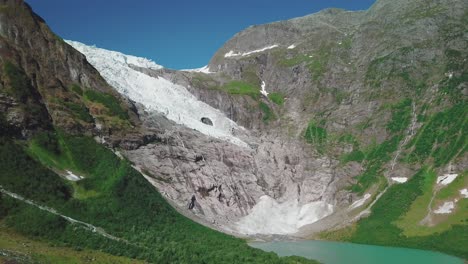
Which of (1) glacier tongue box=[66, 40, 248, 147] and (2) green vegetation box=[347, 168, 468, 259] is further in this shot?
(1) glacier tongue box=[66, 40, 248, 147]

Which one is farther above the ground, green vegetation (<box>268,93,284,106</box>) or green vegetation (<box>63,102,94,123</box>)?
green vegetation (<box>268,93,284,106</box>)

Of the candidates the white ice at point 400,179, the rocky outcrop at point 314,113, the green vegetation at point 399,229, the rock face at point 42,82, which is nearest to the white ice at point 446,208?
the green vegetation at point 399,229

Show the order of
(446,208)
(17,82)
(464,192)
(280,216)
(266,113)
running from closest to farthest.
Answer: (17,82)
(446,208)
(464,192)
(280,216)
(266,113)

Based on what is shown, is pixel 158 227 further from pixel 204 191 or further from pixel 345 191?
pixel 345 191

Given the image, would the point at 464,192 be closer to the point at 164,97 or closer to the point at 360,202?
the point at 360,202

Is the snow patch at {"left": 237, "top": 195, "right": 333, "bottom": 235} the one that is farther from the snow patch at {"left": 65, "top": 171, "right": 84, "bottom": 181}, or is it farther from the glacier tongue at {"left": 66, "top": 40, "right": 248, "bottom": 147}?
the snow patch at {"left": 65, "top": 171, "right": 84, "bottom": 181}

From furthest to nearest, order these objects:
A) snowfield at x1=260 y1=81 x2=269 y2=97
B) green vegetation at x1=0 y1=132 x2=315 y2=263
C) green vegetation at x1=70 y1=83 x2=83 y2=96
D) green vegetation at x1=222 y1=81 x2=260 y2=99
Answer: snowfield at x1=260 y1=81 x2=269 y2=97
green vegetation at x1=222 y1=81 x2=260 y2=99
green vegetation at x1=70 y1=83 x2=83 y2=96
green vegetation at x1=0 y1=132 x2=315 y2=263

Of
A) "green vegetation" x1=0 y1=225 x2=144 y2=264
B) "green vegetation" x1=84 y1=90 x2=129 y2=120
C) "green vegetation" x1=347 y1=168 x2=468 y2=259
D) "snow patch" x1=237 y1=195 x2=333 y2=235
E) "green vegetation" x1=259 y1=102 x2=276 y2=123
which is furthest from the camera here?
"green vegetation" x1=259 y1=102 x2=276 y2=123

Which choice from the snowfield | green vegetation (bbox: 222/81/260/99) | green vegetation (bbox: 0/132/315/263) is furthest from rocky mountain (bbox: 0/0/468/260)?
the snowfield

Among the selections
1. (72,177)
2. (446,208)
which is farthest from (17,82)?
(446,208)
